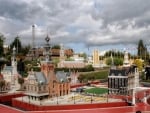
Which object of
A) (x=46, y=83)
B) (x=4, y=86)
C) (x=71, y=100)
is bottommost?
(x=71, y=100)

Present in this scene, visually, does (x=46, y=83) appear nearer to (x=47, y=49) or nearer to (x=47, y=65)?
(x=47, y=65)

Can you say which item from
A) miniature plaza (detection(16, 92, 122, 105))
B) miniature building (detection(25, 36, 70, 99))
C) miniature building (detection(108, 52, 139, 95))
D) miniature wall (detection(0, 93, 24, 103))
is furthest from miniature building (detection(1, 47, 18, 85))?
miniature building (detection(108, 52, 139, 95))

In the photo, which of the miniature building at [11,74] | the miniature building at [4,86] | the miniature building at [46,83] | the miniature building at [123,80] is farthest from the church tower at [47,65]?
the miniature building at [11,74]

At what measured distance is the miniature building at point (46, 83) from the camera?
33531 millimetres

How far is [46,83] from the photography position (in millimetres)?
34250

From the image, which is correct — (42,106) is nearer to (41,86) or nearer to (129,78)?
(41,86)

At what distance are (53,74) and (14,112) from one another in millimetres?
7235

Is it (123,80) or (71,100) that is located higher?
(123,80)

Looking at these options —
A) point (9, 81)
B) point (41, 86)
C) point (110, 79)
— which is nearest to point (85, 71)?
point (9, 81)

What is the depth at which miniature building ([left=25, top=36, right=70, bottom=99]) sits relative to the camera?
33.5 m

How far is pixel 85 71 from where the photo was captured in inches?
2763

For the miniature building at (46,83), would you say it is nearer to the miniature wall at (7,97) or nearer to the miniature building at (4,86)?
the miniature wall at (7,97)

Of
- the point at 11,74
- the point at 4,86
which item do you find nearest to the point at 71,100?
the point at 4,86

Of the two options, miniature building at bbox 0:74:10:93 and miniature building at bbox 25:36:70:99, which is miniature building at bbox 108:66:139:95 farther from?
miniature building at bbox 0:74:10:93
